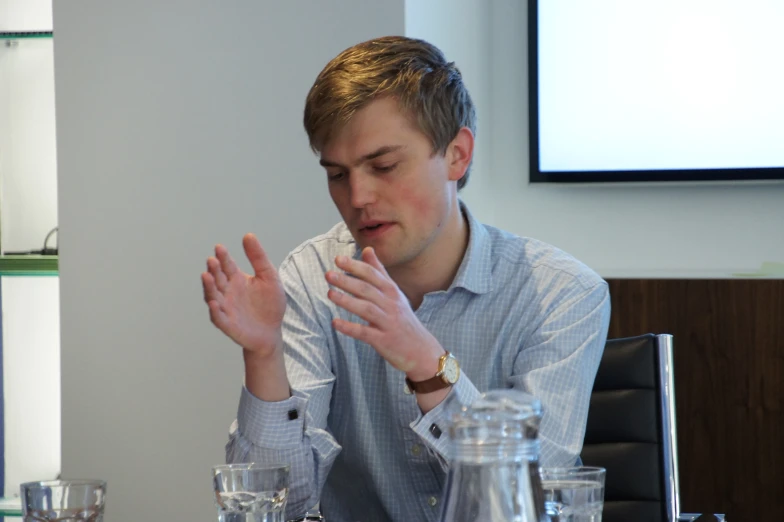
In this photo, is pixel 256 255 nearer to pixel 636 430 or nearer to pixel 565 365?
pixel 565 365

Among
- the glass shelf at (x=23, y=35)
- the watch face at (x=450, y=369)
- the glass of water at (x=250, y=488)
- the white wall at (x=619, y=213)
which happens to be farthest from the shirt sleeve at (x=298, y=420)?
the white wall at (x=619, y=213)

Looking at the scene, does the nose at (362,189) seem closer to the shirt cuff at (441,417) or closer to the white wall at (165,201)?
the shirt cuff at (441,417)

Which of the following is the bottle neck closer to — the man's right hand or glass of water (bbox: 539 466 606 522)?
glass of water (bbox: 539 466 606 522)

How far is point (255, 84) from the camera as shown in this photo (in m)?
2.15

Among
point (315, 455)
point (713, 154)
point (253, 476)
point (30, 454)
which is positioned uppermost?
point (713, 154)

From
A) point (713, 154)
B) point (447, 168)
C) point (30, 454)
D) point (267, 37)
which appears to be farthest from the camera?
point (713, 154)

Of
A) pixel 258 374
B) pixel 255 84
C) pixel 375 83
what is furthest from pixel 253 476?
pixel 255 84

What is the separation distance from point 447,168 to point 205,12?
0.88 metres

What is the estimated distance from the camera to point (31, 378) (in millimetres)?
2385

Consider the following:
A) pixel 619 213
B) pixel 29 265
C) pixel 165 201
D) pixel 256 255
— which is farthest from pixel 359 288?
pixel 619 213

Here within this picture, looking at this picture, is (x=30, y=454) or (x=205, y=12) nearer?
(x=205, y=12)

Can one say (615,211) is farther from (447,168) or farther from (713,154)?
(447,168)

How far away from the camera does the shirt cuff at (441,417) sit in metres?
1.16

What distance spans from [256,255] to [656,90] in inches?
72.7
